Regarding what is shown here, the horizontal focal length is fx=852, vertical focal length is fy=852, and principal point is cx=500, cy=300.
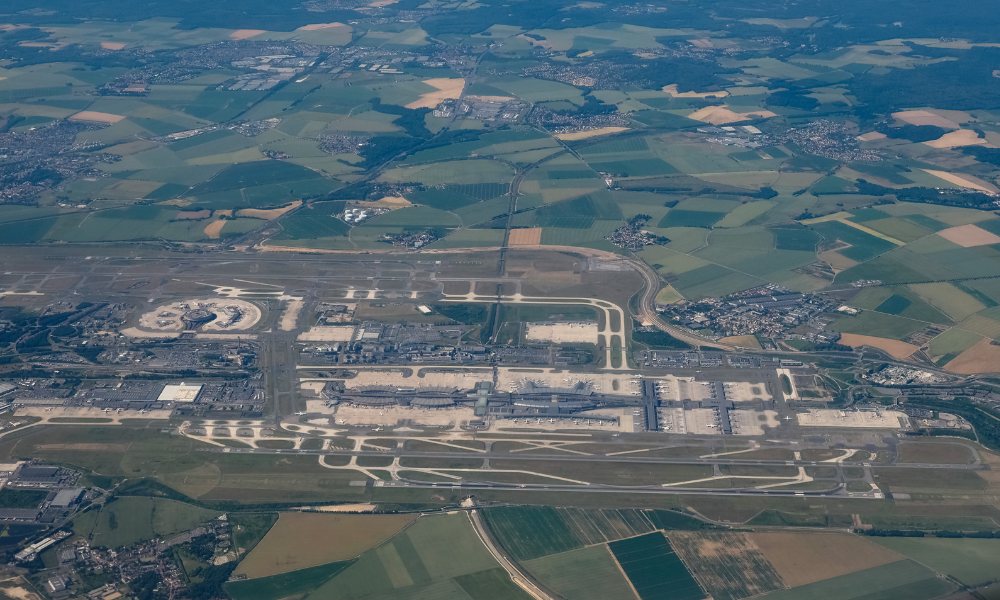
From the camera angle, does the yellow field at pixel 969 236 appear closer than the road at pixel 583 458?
No

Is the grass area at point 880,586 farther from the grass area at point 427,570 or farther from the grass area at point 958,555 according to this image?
the grass area at point 427,570

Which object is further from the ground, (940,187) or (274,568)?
(940,187)

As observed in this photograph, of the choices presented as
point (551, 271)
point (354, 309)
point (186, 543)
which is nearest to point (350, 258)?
point (354, 309)

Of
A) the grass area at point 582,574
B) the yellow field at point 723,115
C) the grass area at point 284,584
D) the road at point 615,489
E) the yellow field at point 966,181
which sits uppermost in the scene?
the yellow field at point 723,115

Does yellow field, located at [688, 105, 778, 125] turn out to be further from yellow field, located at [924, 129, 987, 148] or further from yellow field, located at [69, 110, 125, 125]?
yellow field, located at [69, 110, 125, 125]

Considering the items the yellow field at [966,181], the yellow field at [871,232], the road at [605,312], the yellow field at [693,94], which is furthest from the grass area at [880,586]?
the yellow field at [693,94]

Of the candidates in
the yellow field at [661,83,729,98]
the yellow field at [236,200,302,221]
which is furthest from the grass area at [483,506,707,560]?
the yellow field at [661,83,729,98]

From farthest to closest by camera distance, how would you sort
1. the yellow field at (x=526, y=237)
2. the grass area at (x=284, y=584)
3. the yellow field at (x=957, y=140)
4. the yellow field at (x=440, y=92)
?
the yellow field at (x=440, y=92)
the yellow field at (x=957, y=140)
the yellow field at (x=526, y=237)
the grass area at (x=284, y=584)

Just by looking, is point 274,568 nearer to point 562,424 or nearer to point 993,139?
point 562,424
